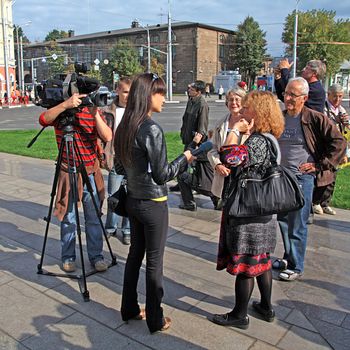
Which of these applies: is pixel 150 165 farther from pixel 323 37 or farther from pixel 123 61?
pixel 123 61

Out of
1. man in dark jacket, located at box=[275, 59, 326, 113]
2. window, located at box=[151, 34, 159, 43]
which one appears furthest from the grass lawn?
window, located at box=[151, 34, 159, 43]

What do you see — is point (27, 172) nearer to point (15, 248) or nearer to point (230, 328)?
point (15, 248)

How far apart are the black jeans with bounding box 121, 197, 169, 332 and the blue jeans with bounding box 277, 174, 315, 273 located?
5.12 feet

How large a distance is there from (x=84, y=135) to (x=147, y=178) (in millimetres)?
1308

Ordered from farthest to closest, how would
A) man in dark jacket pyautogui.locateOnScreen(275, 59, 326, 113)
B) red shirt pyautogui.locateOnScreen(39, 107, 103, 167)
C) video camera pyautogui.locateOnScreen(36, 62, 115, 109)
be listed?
man in dark jacket pyautogui.locateOnScreen(275, 59, 326, 113) < red shirt pyautogui.locateOnScreen(39, 107, 103, 167) < video camera pyautogui.locateOnScreen(36, 62, 115, 109)

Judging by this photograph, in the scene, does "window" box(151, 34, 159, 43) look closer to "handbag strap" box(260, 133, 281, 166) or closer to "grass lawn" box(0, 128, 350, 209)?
"grass lawn" box(0, 128, 350, 209)

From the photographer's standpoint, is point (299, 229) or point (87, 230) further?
point (87, 230)

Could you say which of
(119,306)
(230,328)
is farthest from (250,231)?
(119,306)

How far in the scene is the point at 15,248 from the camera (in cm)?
464

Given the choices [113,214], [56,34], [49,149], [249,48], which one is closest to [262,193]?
[113,214]

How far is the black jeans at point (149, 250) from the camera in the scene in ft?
9.25

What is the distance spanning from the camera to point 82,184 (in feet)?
12.8

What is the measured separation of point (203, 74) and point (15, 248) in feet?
222

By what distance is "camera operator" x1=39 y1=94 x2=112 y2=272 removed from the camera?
A: 3675 mm
